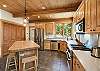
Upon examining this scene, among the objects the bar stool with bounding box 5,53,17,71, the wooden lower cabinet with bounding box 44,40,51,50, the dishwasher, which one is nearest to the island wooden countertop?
→ the bar stool with bounding box 5,53,17,71

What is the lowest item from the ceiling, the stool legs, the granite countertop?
the stool legs

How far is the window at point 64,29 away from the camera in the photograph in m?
9.94

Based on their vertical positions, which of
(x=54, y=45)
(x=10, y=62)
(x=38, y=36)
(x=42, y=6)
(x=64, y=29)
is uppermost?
(x=42, y=6)

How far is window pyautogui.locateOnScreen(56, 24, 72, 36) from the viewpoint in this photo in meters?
9.94

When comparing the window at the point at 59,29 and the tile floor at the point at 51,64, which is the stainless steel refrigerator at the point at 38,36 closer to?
the window at the point at 59,29

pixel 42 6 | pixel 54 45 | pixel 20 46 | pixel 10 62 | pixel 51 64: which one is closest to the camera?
pixel 20 46

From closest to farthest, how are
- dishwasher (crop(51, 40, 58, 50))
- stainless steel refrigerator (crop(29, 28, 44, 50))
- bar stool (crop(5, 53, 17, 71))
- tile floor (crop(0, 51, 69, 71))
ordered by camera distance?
bar stool (crop(5, 53, 17, 71))
tile floor (crop(0, 51, 69, 71))
dishwasher (crop(51, 40, 58, 50))
stainless steel refrigerator (crop(29, 28, 44, 50))

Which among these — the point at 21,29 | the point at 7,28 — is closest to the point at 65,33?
the point at 21,29

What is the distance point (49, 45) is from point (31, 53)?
229 inches

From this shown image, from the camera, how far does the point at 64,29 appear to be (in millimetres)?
9992

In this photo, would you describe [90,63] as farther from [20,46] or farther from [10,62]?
[10,62]

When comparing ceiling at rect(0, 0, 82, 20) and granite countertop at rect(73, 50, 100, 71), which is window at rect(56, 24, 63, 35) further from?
granite countertop at rect(73, 50, 100, 71)

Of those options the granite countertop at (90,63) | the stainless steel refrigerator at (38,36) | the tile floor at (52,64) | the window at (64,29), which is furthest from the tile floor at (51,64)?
the window at (64,29)

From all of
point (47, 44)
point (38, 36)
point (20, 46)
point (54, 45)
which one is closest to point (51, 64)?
point (20, 46)
